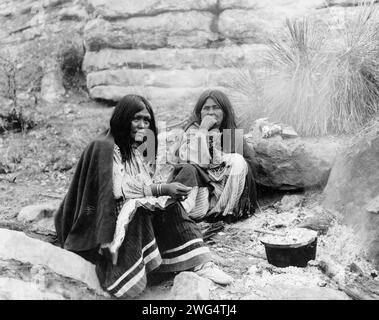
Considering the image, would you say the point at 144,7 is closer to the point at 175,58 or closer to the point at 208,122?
the point at 175,58

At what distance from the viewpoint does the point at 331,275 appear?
321 centimetres

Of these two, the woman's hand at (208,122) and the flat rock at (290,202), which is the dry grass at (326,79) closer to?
the flat rock at (290,202)

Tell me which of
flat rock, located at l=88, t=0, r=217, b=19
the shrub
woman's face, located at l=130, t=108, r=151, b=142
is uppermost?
flat rock, located at l=88, t=0, r=217, b=19

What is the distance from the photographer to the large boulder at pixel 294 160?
4469 mm

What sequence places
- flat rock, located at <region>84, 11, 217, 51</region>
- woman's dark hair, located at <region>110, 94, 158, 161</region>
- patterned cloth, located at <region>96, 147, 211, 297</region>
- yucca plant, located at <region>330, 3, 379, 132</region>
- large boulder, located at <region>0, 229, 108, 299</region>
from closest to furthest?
large boulder, located at <region>0, 229, 108, 299</region> → patterned cloth, located at <region>96, 147, 211, 297</region> → woman's dark hair, located at <region>110, 94, 158, 161</region> → yucca plant, located at <region>330, 3, 379, 132</region> → flat rock, located at <region>84, 11, 217, 51</region>

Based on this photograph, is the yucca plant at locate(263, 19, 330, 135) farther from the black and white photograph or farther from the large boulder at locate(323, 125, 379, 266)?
the large boulder at locate(323, 125, 379, 266)

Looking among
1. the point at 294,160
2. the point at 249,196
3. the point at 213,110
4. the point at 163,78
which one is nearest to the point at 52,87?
the point at 163,78

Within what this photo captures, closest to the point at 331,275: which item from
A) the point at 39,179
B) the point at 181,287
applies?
the point at 181,287

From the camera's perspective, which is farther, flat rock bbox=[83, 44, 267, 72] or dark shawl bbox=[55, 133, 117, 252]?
flat rock bbox=[83, 44, 267, 72]

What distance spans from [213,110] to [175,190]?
194cm

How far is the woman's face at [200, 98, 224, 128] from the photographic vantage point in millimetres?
4691

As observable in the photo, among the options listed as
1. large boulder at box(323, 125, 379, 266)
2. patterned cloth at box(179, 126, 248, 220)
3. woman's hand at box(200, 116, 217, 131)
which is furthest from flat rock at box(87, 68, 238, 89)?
large boulder at box(323, 125, 379, 266)
